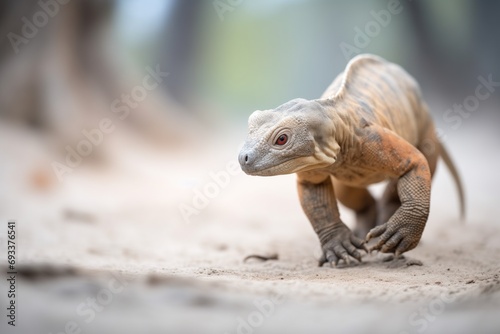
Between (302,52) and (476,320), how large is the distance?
1364 centimetres

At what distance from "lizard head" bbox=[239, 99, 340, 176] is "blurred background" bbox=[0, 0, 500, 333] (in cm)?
96

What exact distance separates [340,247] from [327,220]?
0.29m

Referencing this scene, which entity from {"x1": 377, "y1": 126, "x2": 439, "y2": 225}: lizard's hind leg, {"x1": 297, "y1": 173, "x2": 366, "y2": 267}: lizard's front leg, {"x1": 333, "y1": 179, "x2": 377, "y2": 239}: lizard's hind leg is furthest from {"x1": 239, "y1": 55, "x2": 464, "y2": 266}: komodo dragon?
{"x1": 333, "y1": 179, "x2": 377, "y2": 239}: lizard's hind leg

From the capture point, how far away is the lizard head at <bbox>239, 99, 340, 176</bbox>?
446cm

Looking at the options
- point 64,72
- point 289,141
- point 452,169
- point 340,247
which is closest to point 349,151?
point 289,141

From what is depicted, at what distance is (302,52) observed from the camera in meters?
16.2

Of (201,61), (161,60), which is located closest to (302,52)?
(201,61)

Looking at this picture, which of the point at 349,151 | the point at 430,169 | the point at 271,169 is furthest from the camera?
the point at 430,169

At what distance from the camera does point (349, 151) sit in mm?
5051

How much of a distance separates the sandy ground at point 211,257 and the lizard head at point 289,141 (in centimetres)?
93

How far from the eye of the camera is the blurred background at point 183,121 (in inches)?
258

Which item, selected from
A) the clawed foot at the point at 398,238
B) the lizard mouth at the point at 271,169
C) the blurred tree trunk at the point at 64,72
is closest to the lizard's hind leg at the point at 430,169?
the clawed foot at the point at 398,238

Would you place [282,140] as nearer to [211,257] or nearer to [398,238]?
[398,238]

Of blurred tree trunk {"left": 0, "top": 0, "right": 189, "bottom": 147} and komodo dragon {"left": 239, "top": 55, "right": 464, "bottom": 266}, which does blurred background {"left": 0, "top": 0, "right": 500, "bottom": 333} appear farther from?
komodo dragon {"left": 239, "top": 55, "right": 464, "bottom": 266}
